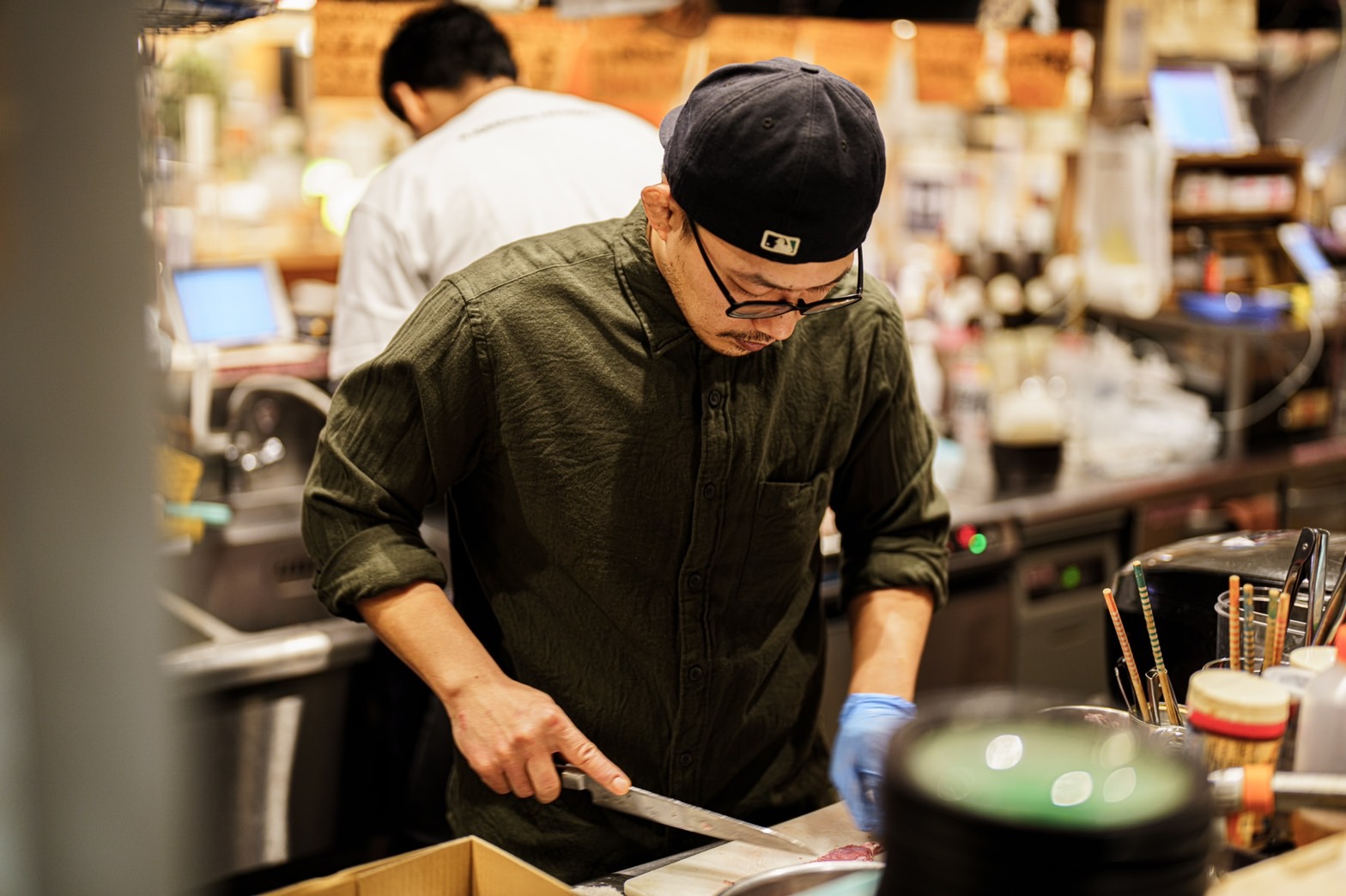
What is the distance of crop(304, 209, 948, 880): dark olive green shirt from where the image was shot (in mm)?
1648

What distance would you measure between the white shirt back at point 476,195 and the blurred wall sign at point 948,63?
5.44 feet

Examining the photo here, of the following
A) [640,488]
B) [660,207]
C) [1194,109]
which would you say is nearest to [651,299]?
[660,207]

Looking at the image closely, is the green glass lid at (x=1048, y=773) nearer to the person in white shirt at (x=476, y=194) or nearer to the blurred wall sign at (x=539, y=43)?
the person in white shirt at (x=476, y=194)

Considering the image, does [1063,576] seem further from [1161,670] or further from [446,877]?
[446,877]

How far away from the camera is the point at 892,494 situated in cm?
191

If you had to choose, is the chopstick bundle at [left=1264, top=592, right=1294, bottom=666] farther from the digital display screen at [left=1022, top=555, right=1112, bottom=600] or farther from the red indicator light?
the digital display screen at [left=1022, top=555, right=1112, bottom=600]

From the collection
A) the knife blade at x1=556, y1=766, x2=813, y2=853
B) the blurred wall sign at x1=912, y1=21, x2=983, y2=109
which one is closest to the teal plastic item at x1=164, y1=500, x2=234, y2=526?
the knife blade at x1=556, y1=766, x2=813, y2=853

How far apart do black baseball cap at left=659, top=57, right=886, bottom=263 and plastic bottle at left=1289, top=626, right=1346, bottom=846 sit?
66cm

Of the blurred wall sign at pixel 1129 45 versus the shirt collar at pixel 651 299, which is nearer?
the shirt collar at pixel 651 299

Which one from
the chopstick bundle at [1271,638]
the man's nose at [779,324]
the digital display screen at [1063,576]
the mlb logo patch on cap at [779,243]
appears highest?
the mlb logo patch on cap at [779,243]

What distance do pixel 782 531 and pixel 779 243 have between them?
0.45m

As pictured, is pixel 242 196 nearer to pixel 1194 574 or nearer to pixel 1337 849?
pixel 1194 574

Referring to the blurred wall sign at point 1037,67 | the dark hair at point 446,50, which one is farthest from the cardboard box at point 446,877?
the blurred wall sign at point 1037,67

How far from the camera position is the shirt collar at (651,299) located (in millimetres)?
1678
